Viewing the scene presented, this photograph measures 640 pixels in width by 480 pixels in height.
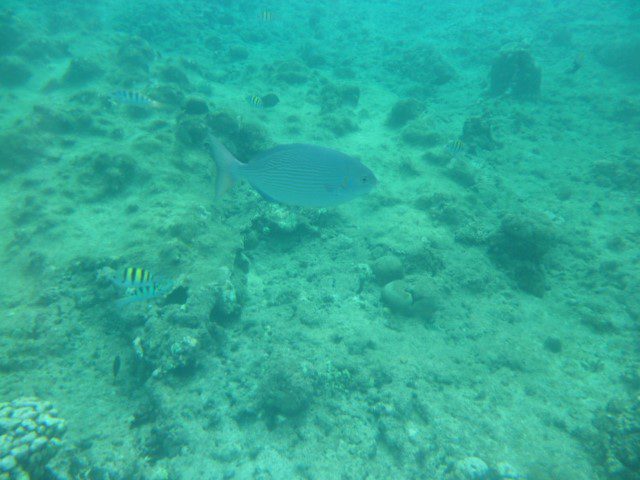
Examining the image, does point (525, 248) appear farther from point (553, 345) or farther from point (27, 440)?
point (27, 440)

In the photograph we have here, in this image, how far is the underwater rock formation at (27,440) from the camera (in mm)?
3332

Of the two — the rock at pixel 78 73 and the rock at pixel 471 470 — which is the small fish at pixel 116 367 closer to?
the rock at pixel 471 470

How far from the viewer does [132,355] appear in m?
4.35

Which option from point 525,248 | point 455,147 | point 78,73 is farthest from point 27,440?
point 78,73

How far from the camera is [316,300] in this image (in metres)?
5.16

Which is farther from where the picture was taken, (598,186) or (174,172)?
(598,186)

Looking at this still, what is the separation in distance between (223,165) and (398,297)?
3287 mm

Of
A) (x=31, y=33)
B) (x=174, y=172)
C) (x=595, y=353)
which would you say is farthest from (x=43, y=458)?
(x=31, y=33)

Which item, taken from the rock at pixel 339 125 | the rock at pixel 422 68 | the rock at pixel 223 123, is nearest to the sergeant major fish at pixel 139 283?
the rock at pixel 223 123

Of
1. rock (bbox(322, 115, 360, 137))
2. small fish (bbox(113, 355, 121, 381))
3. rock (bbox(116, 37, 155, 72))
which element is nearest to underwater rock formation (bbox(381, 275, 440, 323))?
small fish (bbox(113, 355, 121, 381))

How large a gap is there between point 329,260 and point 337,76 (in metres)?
12.2

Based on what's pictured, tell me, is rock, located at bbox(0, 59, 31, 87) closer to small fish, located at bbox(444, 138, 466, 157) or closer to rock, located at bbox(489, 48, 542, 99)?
small fish, located at bbox(444, 138, 466, 157)

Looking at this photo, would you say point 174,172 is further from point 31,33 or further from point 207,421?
point 31,33

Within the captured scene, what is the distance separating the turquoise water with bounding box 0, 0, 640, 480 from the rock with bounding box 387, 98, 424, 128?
0.08 metres
